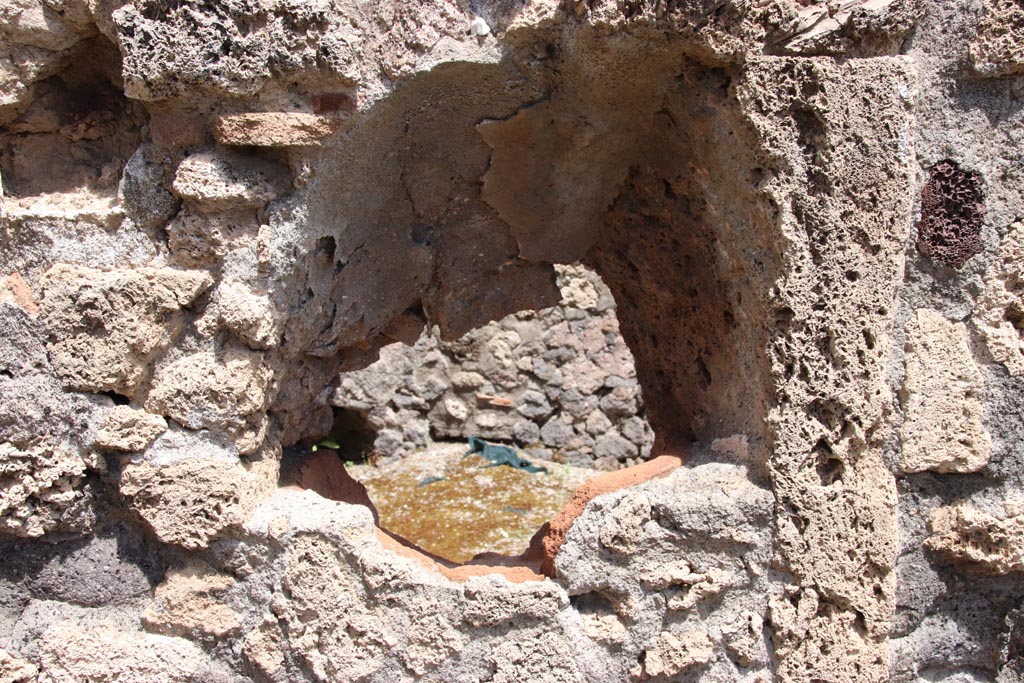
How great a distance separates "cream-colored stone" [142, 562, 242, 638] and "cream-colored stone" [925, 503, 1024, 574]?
158 centimetres

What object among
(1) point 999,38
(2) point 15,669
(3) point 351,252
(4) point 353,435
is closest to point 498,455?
(4) point 353,435

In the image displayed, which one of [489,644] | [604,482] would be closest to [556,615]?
[489,644]

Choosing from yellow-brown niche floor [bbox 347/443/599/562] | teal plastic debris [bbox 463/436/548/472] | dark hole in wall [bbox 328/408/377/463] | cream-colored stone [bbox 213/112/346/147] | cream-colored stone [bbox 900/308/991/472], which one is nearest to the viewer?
cream-colored stone [bbox 213/112/346/147]

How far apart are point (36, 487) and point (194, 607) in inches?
16.0

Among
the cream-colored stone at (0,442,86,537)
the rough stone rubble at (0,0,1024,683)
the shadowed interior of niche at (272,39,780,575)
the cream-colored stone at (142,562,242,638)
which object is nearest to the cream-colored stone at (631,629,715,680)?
the rough stone rubble at (0,0,1024,683)

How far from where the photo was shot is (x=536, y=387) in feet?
17.9

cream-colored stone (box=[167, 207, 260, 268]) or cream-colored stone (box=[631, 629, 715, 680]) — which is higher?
cream-colored stone (box=[167, 207, 260, 268])

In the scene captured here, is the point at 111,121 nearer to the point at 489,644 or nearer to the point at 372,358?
the point at 372,358

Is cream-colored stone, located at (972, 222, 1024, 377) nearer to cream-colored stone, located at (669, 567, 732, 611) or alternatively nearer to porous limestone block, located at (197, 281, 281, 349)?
cream-colored stone, located at (669, 567, 732, 611)

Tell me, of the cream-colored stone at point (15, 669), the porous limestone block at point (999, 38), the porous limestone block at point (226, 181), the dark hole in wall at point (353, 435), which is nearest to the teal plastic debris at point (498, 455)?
the dark hole in wall at point (353, 435)

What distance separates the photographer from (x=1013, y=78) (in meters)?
1.81

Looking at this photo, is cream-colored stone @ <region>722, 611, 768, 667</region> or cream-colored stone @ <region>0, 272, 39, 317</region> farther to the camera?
cream-colored stone @ <region>722, 611, 768, 667</region>

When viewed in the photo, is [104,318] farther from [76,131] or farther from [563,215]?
[563,215]

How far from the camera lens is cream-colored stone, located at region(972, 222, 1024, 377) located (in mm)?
1858
